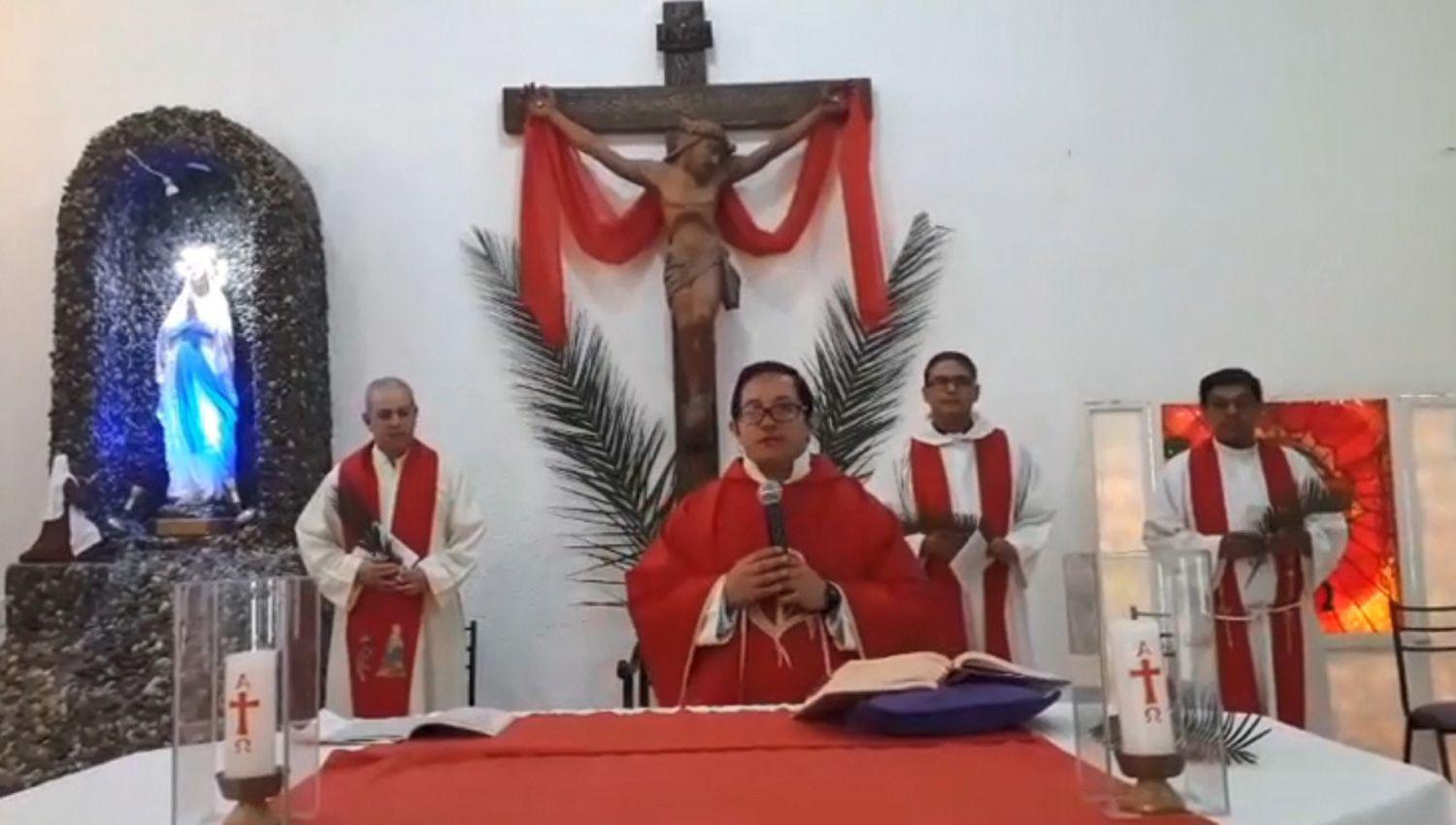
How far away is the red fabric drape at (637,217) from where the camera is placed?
20.9 feet

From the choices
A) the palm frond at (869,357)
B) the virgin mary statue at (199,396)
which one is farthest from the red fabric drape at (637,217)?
the virgin mary statue at (199,396)

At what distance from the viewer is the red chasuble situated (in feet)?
11.7

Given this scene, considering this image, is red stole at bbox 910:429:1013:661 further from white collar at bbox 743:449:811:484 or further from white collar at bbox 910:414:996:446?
white collar at bbox 743:449:811:484

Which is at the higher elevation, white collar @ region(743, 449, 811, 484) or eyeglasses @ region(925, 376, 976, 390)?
eyeglasses @ region(925, 376, 976, 390)

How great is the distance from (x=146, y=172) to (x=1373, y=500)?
5625mm

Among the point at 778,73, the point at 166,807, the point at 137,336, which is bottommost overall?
the point at 166,807

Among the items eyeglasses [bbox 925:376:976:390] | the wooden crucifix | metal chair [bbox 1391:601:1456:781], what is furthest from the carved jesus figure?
metal chair [bbox 1391:601:1456:781]

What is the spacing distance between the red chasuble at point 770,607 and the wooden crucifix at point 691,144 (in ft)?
7.02

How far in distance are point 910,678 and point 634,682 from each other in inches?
146

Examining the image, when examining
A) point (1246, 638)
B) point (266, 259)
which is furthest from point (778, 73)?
point (1246, 638)

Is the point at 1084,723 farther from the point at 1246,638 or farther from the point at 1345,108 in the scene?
the point at 1345,108

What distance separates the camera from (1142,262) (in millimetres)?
6504

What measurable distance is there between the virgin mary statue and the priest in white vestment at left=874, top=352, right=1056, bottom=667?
297 cm

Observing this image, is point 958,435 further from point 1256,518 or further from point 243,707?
point 243,707
